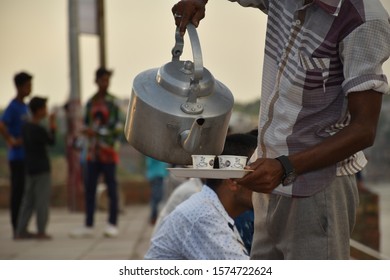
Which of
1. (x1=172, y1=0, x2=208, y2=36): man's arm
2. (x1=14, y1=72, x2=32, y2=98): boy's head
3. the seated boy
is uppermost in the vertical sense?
(x1=172, y1=0, x2=208, y2=36): man's arm

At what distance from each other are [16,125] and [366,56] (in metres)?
Answer: 5.82

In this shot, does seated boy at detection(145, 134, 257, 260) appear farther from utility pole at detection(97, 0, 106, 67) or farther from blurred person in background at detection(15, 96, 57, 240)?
utility pole at detection(97, 0, 106, 67)

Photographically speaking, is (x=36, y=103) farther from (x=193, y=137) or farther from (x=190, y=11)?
(x=193, y=137)

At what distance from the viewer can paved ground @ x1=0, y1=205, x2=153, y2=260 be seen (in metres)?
6.76

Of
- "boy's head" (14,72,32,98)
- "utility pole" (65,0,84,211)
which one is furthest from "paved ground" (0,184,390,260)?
"boy's head" (14,72,32,98)

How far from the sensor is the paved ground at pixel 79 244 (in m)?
6.76

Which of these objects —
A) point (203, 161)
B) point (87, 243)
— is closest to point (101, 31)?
point (87, 243)

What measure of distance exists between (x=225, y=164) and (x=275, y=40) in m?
0.37

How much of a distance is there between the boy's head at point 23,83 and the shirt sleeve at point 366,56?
5.64 meters

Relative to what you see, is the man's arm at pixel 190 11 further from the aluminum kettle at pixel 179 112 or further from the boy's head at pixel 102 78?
the boy's head at pixel 102 78

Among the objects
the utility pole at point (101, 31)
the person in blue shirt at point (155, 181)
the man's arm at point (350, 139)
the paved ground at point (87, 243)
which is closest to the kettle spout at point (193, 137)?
the man's arm at point (350, 139)

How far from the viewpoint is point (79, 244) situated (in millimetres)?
7590
